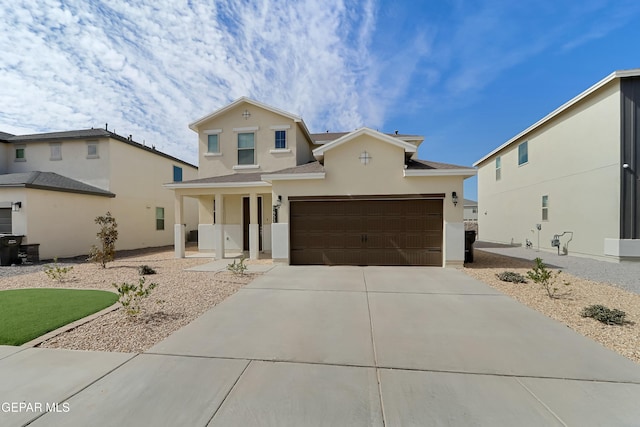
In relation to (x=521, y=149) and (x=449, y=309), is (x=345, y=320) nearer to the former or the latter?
(x=449, y=309)

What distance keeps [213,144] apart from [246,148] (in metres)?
1.82

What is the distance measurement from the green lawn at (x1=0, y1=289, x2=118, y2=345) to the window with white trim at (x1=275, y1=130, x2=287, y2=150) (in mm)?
9289

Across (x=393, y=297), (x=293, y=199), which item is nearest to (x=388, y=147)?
(x=293, y=199)

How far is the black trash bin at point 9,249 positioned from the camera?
10484 millimetres

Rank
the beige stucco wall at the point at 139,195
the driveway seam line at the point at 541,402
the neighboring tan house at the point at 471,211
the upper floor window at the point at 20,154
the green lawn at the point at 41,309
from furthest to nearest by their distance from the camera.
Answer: the neighboring tan house at the point at 471,211 < the upper floor window at the point at 20,154 < the beige stucco wall at the point at 139,195 < the green lawn at the point at 41,309 < the driveway seam line at the point at 541,402

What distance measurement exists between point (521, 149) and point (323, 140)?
1236 cm

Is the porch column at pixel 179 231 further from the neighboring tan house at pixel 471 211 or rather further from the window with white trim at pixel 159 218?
the neighboring tan house at pixel 471 211

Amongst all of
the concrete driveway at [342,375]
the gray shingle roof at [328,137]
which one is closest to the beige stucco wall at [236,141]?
the gray shingle roof at [328,137]

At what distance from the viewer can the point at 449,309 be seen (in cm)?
545

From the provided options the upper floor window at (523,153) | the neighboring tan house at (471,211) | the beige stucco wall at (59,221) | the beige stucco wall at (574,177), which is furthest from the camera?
the neighboring tan house at (471,211)

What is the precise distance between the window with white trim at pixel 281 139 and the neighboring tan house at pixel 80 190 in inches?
374

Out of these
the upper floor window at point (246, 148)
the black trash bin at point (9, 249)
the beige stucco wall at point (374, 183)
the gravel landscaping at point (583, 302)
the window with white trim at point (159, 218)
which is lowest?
the gravel landscaping at point (583, 302)

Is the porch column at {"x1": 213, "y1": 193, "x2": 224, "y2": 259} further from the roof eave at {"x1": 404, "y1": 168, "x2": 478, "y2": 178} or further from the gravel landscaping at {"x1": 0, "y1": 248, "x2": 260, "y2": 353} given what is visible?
the roof eave at {"x1": 404, "y1": 168, "x2": 478, "y2": 178}

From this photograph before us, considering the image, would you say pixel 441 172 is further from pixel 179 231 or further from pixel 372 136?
pixel 179 231
